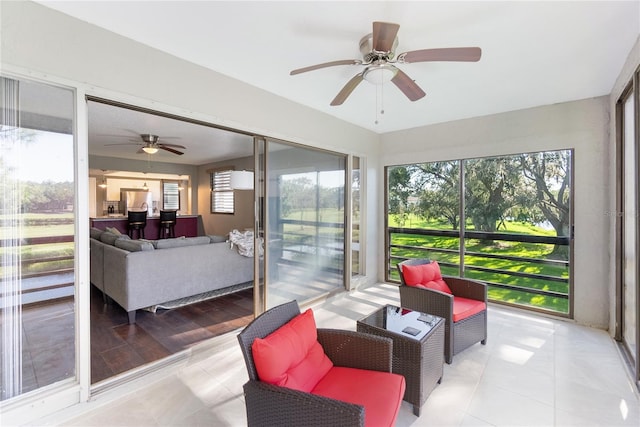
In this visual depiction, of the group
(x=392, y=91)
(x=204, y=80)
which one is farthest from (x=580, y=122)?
(x=204, y=80)

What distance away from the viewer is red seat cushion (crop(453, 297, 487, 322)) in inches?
104

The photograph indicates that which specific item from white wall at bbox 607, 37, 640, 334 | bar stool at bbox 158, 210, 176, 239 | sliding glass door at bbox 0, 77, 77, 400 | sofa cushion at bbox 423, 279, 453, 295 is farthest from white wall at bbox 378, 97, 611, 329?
bar stool at bbox 158, 210, 176, 239

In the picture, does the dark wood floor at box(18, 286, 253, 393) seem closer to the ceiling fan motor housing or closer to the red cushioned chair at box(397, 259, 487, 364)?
the red cushioned chair at box(397, 259, 487, 364)

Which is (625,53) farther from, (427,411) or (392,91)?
(427,411)

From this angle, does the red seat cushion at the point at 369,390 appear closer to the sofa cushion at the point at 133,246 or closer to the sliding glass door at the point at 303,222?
the sliding glass door at the point at 303,222

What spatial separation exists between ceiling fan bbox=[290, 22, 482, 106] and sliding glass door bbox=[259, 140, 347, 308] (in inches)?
52.1

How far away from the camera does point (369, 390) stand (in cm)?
154

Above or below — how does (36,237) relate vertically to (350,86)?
below

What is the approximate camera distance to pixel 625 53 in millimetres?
2432

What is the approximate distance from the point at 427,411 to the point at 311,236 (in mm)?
2462

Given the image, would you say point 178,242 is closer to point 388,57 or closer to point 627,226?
point 388,57

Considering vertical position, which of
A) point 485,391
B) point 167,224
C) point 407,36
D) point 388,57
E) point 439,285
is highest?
point 407,36

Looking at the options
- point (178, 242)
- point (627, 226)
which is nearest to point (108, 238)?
point (178, 242)

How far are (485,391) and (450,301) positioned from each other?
0.69 m
